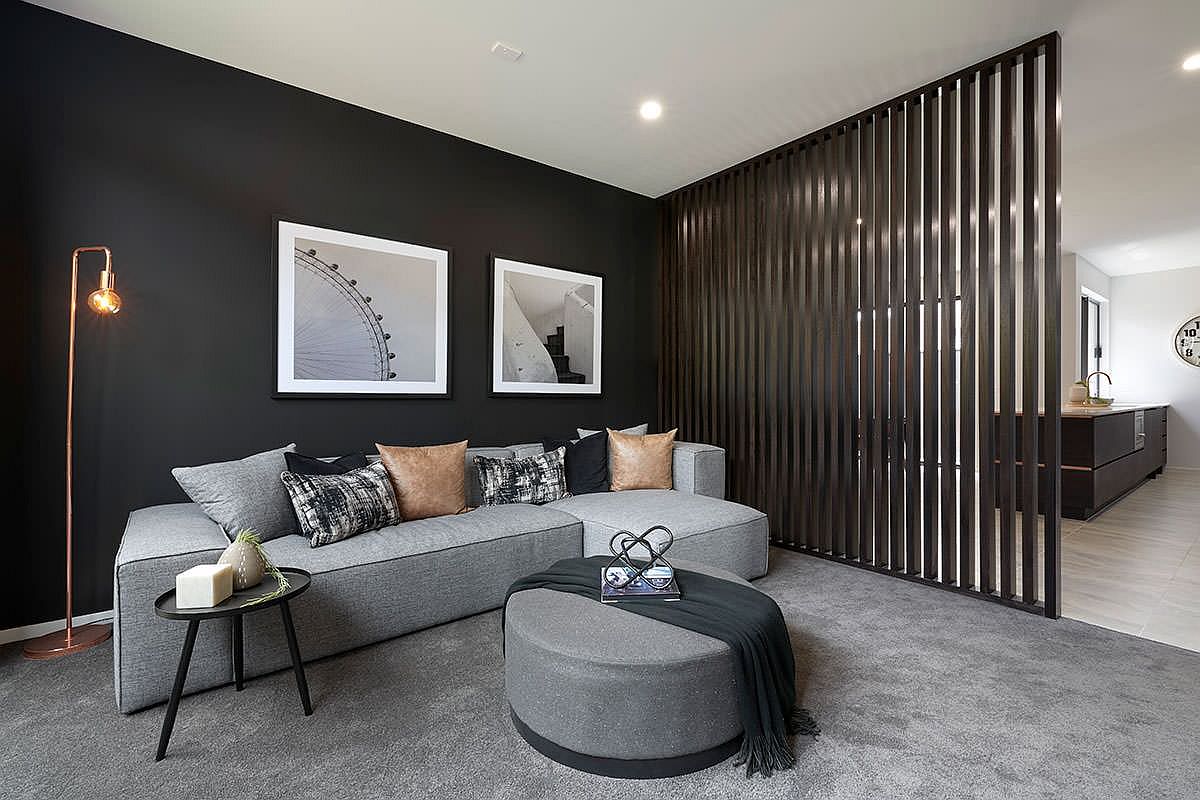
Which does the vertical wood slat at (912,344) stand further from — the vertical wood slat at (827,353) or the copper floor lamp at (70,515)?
the copper floor lamp at (70,515)

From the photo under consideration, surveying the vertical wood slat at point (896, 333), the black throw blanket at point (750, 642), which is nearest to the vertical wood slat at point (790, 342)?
the vertical wood slat at point (896, 333)

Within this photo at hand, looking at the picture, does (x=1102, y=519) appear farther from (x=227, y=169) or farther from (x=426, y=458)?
(x=227, y=169)

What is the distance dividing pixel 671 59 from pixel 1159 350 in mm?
9069

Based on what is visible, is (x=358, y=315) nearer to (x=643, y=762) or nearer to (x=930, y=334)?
(x=643, y=762)

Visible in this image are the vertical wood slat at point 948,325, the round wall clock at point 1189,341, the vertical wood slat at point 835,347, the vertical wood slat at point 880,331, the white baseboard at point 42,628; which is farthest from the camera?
the round wall clock at point 1189,341

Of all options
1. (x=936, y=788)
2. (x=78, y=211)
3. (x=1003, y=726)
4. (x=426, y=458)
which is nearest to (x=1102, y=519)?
(x=1003, y=726)

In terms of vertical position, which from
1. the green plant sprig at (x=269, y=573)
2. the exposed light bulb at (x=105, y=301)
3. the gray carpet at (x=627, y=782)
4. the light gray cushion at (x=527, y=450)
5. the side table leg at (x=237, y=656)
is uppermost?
the exposed light bulb at (x=105, y=301)

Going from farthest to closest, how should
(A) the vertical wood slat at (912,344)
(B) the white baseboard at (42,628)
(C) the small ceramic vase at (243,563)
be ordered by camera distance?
(A) the vertical wood slat at (912,344) < (B) the white baseboard at (42,628) < (C) the small ceramic vase at (243,563)

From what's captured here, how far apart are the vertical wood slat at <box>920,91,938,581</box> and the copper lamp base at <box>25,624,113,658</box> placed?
13.3ft

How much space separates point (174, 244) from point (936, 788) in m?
3.77

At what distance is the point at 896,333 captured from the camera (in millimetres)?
3523

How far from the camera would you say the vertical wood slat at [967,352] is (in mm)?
3205

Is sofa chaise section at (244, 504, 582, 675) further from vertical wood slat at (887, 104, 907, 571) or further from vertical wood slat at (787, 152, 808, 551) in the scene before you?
vertical wood slat at (887, 104, 907, 571)

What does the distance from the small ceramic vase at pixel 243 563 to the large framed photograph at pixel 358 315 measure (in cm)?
152
